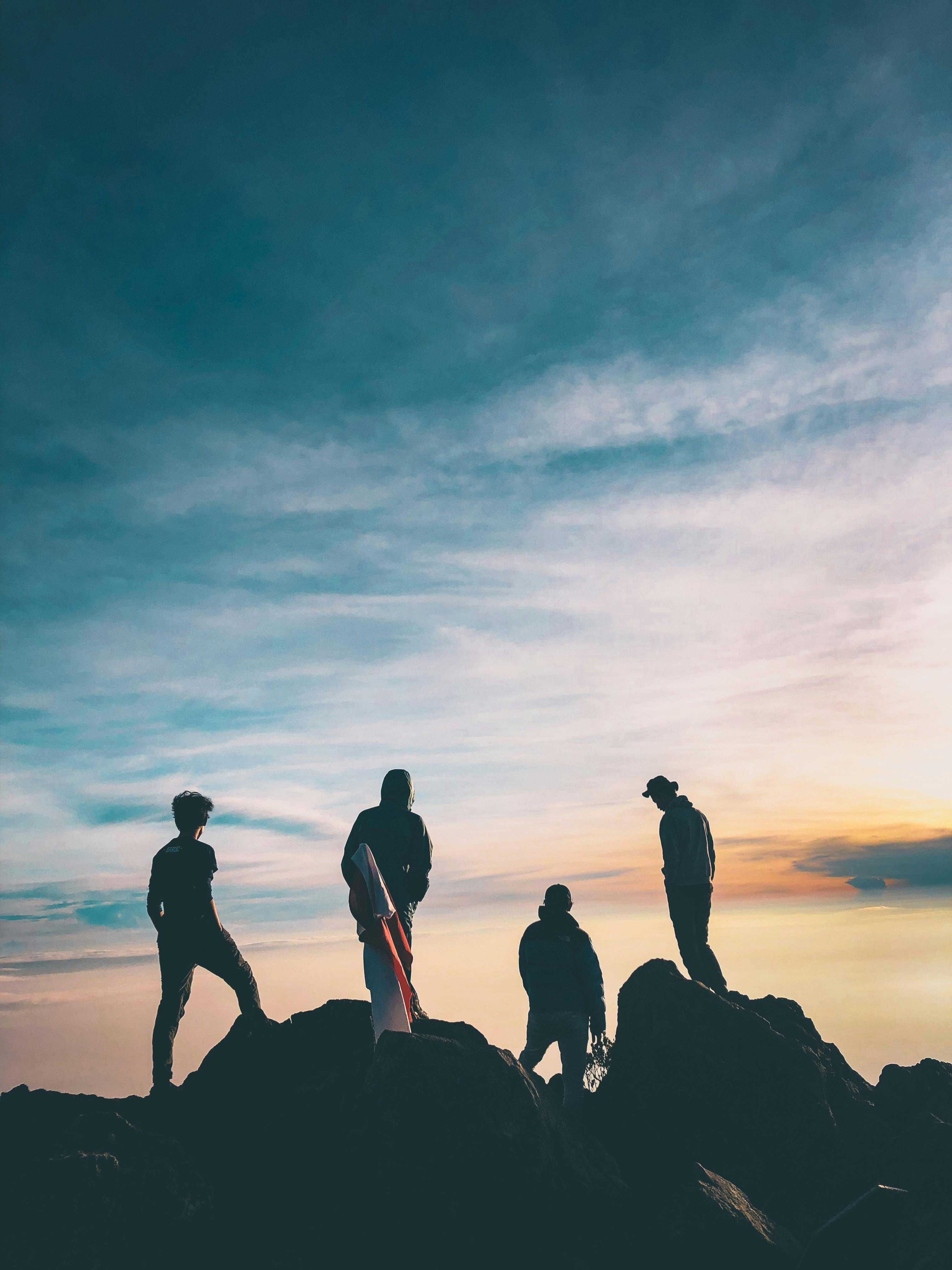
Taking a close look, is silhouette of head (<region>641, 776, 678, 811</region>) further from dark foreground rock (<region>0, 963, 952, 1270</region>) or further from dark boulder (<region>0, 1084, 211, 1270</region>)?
dark boulder (<region>0, 1084, 211, 1270</region>)

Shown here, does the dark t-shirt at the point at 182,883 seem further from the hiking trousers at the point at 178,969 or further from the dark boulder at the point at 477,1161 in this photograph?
the dark boulder at the point at 477,1161

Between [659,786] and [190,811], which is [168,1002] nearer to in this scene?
[190,811]

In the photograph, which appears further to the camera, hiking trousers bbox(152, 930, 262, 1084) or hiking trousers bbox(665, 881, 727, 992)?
hiking trousers bbox(665, 881, 727, 992)

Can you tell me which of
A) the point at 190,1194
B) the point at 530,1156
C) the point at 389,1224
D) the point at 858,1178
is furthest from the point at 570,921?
the point at 858,1178

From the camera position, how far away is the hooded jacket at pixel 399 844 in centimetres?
913

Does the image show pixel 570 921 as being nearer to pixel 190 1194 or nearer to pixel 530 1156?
pixel 530 1156

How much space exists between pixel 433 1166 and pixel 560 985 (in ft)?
7.30

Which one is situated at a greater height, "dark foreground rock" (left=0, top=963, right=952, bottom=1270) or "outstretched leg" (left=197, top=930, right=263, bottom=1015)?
"outstretched leg" (left=197, top=930, right=263, bottom=1015)

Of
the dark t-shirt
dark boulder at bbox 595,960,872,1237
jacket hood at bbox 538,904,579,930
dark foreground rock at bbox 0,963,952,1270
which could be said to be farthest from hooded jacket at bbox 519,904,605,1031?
the dark t-shirt

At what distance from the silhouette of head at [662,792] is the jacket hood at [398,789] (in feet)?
13.6

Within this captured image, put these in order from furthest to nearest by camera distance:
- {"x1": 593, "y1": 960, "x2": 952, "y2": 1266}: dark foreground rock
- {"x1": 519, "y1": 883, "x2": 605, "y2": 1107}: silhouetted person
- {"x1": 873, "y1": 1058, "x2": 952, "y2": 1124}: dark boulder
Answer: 1. {"x1": 873, "y1": 1058, "x2": 952, "y2": 1124}: dark boulder
2. {"x1": 593, "y1": 960, "x2": 952, "y2": 1266}: dark foreground rock
3. {"x1": 519, "y1": 883, "x2": 605, "y2": 1107}: silhouetted person

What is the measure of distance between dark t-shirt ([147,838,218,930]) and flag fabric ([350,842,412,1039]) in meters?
1.63

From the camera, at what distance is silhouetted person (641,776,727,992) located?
11445mm

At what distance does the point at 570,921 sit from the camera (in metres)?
9.12
